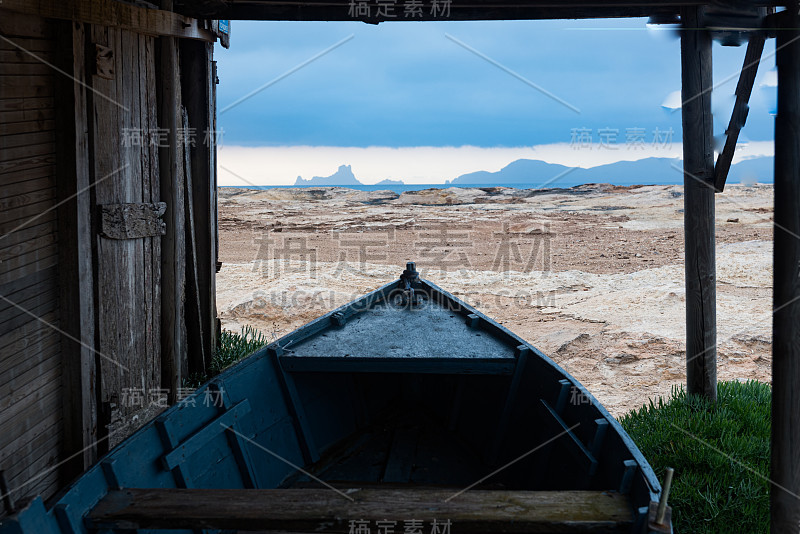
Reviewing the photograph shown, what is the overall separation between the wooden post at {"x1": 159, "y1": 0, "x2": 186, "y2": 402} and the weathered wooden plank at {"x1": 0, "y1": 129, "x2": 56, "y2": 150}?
120 centimetres

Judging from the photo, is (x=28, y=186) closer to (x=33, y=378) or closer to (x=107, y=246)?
(x=107, y=246)

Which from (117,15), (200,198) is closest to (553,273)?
(200,198)

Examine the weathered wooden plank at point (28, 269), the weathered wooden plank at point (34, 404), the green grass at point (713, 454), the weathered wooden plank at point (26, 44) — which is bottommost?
the green grass at point (713, 454)

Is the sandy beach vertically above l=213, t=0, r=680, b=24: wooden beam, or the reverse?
l=213, t=0, r=680, b=24: wooden beam

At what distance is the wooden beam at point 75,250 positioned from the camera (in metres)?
3.70

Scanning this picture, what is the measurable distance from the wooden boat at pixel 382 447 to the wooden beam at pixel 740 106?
90.0 inches

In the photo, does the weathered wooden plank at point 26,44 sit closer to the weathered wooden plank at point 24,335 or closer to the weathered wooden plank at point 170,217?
the weathered wooden plank at point 170,217

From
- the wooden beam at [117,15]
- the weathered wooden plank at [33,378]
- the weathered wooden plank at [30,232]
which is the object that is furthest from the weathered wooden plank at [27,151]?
the weathered wooden plank at [33,378]

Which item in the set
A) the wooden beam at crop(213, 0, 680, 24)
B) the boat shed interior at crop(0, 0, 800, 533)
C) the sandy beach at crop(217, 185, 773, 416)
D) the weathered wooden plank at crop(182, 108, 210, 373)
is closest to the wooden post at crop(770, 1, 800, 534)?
the boat shed interior at crop(0, 0, 800, 533)

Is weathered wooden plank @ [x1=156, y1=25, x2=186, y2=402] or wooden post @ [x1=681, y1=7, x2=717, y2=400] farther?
wooden post @ [x1=681, y1=7, x2=717, y2=400]

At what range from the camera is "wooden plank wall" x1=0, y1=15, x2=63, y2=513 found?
10.8 ft

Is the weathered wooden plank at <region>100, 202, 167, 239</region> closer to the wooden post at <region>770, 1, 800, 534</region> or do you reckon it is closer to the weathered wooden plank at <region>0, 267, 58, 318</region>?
the weathered wooden plank at <region>0, 267, 58, 318</region>

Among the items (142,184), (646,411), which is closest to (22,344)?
(142,184)

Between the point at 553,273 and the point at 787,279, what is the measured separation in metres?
9.74
